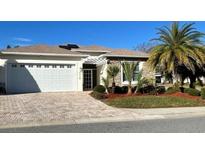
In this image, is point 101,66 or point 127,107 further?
point 101,66

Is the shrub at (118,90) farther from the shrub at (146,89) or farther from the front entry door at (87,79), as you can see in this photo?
the front entry door at (87,79)

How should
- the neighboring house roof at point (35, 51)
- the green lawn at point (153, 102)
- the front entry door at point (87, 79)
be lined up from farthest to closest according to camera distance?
the front entry door at point (87, 79), the neighboring house roof at point (35, 51), the green lawn at point (153, 102)

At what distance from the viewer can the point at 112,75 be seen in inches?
866

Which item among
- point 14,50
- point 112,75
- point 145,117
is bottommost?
point 145,117

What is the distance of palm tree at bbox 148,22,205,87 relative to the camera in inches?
818

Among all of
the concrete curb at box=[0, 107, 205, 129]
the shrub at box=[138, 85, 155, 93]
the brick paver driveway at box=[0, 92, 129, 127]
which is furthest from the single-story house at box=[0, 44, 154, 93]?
the concrete curb at box=[0, 107, 205, 129]

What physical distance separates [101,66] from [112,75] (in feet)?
14.2

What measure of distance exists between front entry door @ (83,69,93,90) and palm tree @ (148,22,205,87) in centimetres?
738

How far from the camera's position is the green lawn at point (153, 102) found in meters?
16.2

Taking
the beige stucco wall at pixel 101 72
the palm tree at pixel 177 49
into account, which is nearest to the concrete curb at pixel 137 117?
the palm tree at pixel 177 49

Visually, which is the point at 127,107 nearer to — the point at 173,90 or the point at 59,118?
the point at 59,118

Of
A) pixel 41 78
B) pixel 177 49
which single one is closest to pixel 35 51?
pixel 41 78

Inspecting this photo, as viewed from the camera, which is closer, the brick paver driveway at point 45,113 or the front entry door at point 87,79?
the brick paver driveway at point 45,113
